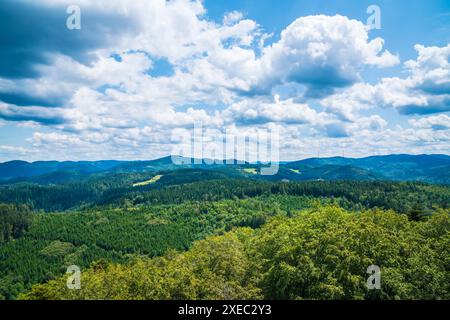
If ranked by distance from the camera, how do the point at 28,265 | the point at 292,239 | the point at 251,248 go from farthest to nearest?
the point at 28,265, the point at 251,248, the point at 292,239

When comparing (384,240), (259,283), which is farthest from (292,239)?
(384,240)

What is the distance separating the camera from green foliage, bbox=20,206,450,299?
3388 centimetres

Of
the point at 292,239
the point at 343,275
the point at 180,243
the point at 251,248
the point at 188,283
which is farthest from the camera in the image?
the point at 180,243

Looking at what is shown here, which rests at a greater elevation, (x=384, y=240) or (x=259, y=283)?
(x=384, y=240)

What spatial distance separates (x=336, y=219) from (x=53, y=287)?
34893 mm

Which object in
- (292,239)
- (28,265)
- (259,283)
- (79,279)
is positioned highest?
(292,239)

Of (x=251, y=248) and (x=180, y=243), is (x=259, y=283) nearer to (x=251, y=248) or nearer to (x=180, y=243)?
Result: (x=251, y=248)

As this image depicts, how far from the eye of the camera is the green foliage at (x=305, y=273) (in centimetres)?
3388

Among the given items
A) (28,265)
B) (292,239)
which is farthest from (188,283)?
(28,265)

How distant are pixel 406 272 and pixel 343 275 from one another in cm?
640

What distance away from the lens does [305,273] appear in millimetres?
36000
